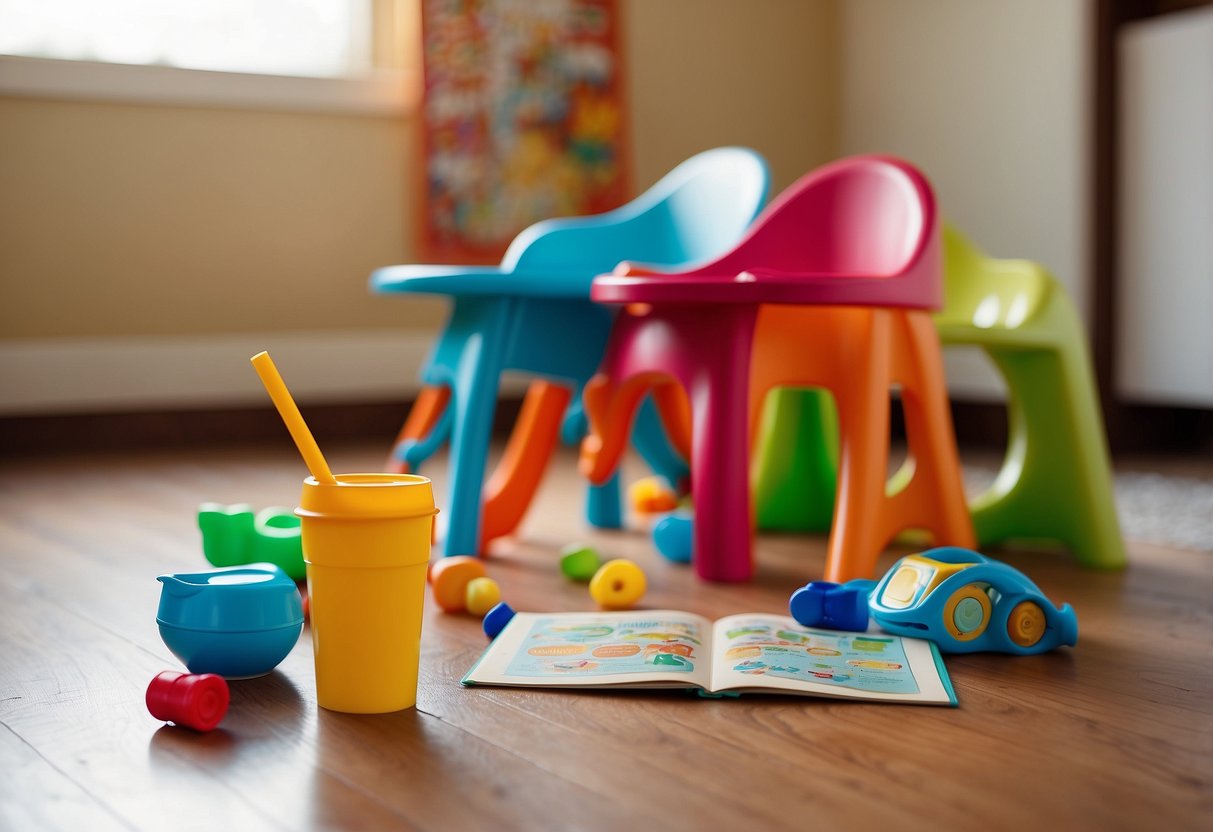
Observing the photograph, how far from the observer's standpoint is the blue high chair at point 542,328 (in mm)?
1794

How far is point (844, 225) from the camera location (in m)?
1.81

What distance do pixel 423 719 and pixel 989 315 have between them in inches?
45.4

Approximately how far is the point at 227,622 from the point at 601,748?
1.19ft

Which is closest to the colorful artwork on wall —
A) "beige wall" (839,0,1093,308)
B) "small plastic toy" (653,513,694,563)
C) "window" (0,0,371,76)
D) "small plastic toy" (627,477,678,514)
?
"window" (0,0,371,76)

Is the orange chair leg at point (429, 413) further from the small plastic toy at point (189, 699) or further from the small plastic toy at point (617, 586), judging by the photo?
the small plastic toy at point (189, 699)

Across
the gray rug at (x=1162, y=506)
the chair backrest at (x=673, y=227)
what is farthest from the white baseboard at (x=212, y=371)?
the chair backrest at (x=673, y=227)

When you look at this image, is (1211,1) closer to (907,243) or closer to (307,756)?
(907,243)

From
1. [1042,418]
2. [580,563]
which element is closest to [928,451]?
[1042,418]

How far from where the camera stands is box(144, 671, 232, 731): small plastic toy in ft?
3.46

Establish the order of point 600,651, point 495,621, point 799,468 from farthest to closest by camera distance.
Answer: point 799,468 → point 495,621 → point 600,651

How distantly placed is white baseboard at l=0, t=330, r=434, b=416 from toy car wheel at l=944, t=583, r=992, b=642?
6.89ft

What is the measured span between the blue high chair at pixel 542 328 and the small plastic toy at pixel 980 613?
68 cm

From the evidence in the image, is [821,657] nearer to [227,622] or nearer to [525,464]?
[227,622]

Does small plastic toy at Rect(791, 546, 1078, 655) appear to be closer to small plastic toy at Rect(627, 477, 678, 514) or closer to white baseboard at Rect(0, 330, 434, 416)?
small plastic toy at Rect(627, 477, 678, 514)
